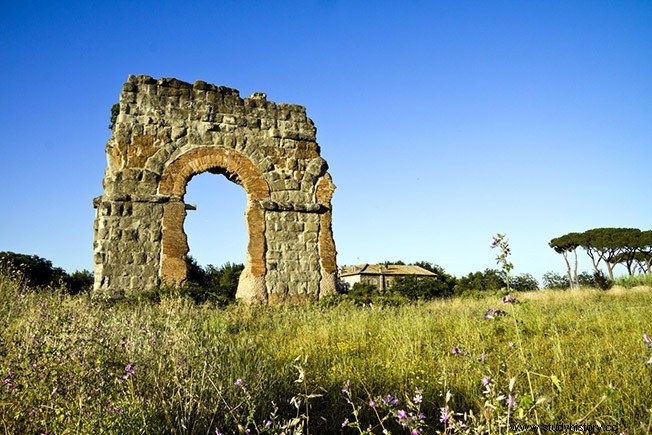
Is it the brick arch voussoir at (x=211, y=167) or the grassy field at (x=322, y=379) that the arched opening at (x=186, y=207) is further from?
the grassy field at (x=322, y=379)

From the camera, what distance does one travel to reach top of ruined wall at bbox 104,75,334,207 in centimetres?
1095

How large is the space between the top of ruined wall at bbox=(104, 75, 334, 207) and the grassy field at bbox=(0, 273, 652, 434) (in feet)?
15.6

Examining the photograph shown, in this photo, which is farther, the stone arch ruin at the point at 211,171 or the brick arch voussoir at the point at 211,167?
the brick arch voussoir at the point at 211,167

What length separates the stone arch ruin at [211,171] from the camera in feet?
34.5

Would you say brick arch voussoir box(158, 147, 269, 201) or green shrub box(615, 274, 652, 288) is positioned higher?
brick arch voussoir box(158, 147, 269, 201)

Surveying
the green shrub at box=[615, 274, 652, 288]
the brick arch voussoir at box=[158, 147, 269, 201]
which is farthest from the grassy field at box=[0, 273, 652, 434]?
the green shrub at box=[615, 274, 652, 288]

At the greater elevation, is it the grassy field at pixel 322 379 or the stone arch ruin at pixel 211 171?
the stone arch ruin at pixel 211 171

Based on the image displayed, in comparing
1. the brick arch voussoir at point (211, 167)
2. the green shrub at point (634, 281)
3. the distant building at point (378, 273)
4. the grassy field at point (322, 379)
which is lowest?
the grassy field at point (322, 379)

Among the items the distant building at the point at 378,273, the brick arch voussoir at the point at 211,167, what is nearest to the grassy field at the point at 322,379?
the brick arch voussoir at the point at 211,167

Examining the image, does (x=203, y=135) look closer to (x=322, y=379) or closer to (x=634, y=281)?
(x=322, y=379)

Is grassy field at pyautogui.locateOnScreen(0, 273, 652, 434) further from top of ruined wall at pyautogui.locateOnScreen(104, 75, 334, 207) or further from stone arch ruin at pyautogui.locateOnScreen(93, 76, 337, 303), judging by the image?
top of ruined wall at pyautogui.locateOnScreen(104, 75, 334, 207)

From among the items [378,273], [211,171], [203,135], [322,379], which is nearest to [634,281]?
[211,171]

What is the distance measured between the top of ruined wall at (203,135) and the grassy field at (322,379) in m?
4.77

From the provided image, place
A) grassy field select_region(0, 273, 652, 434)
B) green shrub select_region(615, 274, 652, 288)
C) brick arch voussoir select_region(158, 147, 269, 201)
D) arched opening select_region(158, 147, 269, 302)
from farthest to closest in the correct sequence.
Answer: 1. green shrub select_region(615, 274, 652, 288)
2. brick arch voussoir select_region(158, 147, 269, 201)
3. arched opening select_region(158, 147, 269, 302)
4. grassy field select_region(0, 273, 652, 434)
